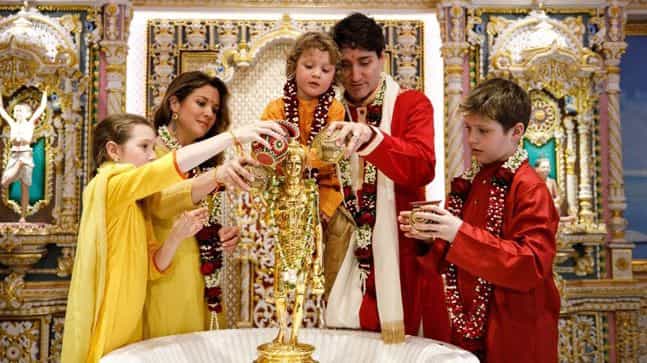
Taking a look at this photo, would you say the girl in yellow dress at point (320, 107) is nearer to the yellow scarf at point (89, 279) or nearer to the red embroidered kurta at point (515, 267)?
the red embroidered kurta at point (515, 267)

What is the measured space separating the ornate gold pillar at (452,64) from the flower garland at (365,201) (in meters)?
2.31

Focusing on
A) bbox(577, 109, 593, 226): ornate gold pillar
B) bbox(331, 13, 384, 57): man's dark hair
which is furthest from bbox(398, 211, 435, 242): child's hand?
bbox(577, 109, 593, 226): ornate gold pillar

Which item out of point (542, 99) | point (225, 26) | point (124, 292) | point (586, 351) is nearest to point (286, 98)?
point (124, 292)

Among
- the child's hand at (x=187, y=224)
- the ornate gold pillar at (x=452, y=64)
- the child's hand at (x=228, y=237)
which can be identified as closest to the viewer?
the child's hand at (x=187, y=224)

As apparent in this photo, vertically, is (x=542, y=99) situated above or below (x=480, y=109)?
above

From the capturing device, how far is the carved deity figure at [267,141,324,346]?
1512 millimetres

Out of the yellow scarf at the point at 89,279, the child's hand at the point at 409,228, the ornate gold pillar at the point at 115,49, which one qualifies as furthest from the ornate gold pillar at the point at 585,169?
the yellow scarf at the point at 89,279

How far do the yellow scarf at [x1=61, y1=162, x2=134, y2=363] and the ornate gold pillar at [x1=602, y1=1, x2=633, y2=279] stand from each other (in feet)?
12.6

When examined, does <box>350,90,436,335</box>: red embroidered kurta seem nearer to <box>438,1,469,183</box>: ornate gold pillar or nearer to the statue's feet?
the statue's feet

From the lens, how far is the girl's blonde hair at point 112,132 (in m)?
2.25

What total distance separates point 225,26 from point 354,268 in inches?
114

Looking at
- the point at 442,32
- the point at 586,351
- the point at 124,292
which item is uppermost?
the point at 442,32

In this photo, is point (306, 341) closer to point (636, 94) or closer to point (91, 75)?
point (91, 75)

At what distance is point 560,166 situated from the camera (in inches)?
178
